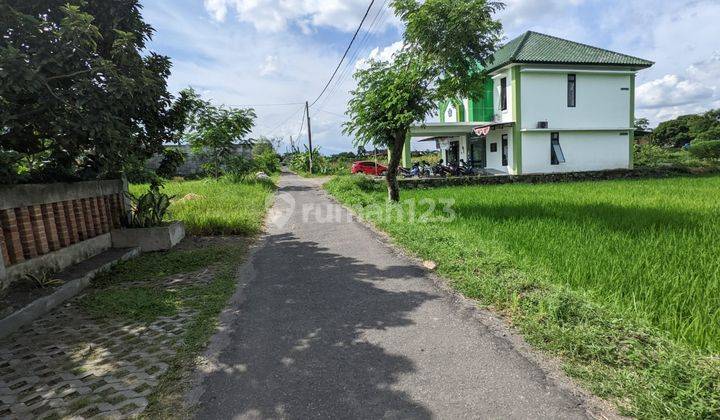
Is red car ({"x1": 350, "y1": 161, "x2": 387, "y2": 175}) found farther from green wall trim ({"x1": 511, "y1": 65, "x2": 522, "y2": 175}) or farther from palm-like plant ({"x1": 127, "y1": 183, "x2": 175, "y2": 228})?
palm-like plant ({"x1": 127, "y1": 183, "x2": 175, "y2": 228})

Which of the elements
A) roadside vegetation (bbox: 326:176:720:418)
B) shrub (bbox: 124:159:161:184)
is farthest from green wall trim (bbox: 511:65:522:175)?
shrub (bbox: 124:159:161:184)

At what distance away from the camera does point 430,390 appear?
262cm

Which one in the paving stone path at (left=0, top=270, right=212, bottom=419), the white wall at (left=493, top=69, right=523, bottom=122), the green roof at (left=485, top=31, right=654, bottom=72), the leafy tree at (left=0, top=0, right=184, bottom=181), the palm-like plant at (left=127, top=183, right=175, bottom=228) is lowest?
the paving stone path at (left=0, top=270, right=212, bottom=419)

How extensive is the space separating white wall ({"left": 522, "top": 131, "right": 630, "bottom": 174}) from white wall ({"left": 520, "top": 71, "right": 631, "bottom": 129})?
0.56 meters

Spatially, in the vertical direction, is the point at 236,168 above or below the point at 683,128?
below

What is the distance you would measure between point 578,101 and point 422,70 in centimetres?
1573

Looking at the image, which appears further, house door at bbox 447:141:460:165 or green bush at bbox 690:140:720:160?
house door at bbox 447:141:460:165

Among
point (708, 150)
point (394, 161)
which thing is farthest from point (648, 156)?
point (394, 161)

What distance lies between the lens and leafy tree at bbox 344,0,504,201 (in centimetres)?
851

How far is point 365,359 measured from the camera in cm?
305

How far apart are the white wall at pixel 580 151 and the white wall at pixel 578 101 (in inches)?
22.2

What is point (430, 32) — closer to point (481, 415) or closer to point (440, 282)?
point (440, 282)

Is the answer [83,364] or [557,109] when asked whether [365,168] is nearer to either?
[557,109]

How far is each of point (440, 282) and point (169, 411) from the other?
3.27 metres
